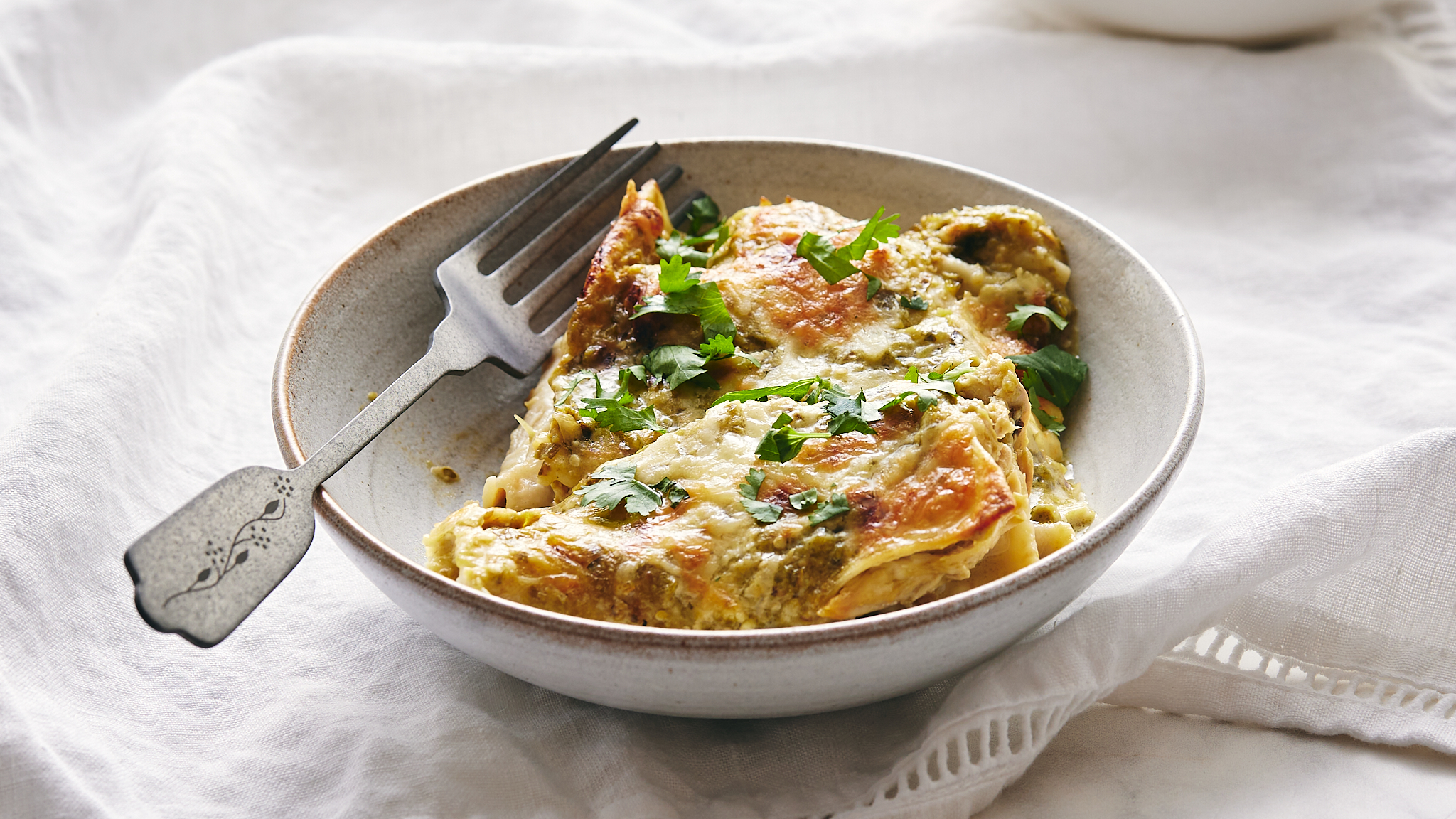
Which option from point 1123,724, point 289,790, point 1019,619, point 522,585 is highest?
point 522,585

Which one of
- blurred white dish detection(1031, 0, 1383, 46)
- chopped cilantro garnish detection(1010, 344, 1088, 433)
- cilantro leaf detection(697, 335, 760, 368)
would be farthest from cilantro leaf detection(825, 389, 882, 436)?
blurred white dish detection(1031, 0, 1383, 46)

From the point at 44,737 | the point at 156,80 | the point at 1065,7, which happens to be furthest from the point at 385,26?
the point at 44,737

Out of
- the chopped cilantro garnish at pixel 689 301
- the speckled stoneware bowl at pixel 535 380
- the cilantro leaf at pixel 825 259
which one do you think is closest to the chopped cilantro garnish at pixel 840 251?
the cilantro leaf at pixel 825 259

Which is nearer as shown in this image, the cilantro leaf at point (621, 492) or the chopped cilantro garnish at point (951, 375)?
the cilantro leaf at point (621, 492)

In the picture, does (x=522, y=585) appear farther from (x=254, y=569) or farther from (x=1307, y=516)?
(x=1307, y=516)

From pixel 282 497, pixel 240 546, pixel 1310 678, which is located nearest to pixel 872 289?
pixel 1310 678

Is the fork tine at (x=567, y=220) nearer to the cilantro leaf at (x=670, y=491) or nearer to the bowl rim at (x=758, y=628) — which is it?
the bowl rim at (x=758, y=628)
